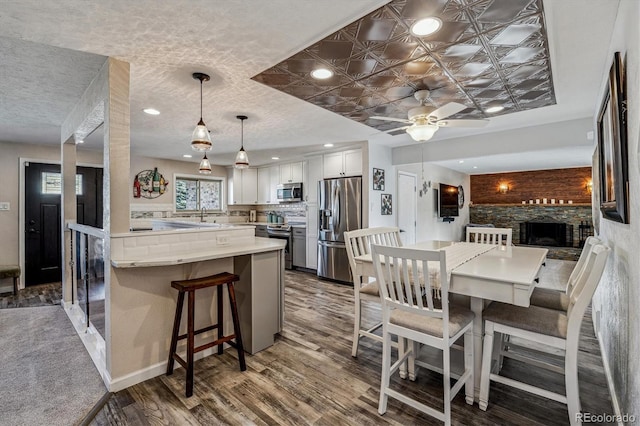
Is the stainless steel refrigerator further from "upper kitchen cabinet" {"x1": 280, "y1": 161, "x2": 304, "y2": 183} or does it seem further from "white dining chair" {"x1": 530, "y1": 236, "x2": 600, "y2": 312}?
"white dining chair" {"x1": 530, "y1": 236, "x2": 600, "y2": 312}

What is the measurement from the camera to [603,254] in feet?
4.84

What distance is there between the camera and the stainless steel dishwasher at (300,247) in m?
5.80

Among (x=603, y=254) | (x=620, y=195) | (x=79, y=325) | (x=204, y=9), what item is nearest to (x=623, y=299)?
(x=603, y=254)

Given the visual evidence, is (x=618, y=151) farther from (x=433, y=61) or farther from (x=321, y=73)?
(x=321, y=73)

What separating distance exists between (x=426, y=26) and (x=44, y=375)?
355cm

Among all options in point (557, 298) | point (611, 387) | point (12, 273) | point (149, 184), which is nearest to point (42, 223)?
point (12, 273)

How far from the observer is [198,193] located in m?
6.89

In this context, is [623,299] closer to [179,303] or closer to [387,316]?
[387,316]

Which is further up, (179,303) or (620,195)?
(620,195)

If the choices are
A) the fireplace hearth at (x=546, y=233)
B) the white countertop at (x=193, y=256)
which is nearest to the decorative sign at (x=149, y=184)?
the white countertop at (x=193, y=256)

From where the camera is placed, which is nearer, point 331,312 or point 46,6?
point 46,6

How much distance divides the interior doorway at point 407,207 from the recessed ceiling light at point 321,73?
350cm

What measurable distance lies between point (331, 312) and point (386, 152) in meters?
2.92

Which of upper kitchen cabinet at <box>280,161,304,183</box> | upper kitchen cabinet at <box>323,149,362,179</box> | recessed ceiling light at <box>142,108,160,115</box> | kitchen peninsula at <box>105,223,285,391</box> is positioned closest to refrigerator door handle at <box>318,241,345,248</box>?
upper kitchen cabinet at <box>323,149,362,179</box>
